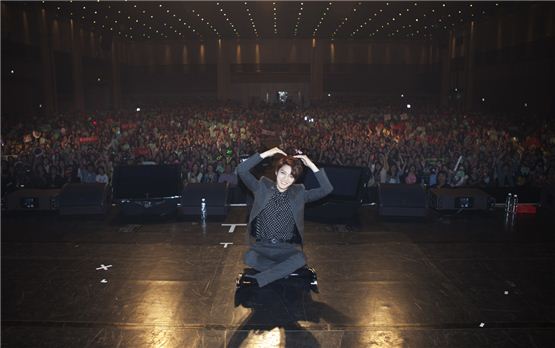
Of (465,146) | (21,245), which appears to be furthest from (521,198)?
(21,245)

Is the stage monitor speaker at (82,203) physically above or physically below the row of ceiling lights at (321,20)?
below

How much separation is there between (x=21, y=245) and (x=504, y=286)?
7.58 m

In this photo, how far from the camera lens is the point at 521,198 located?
34.9 ft

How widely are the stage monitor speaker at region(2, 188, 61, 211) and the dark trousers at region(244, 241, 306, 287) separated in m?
5.84

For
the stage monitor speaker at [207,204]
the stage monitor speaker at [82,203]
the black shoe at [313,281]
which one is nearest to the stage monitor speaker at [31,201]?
the stage monitor speaker at [82,203]

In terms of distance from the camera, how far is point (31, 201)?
983cm

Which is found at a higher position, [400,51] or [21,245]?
[400,51]

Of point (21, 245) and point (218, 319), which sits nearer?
point (218, 319)

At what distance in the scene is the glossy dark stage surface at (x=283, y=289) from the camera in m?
5.01

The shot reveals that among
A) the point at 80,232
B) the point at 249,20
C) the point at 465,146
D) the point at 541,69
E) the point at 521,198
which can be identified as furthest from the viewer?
the point at 249,20

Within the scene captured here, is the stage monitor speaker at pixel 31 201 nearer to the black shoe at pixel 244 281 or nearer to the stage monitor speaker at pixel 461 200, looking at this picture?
the black shoe at pixel 244 281

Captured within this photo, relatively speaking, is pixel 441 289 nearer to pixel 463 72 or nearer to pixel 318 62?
pixel 463 72

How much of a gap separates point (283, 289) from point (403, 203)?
4.48 meters

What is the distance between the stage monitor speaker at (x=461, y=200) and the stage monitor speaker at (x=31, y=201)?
803cm
